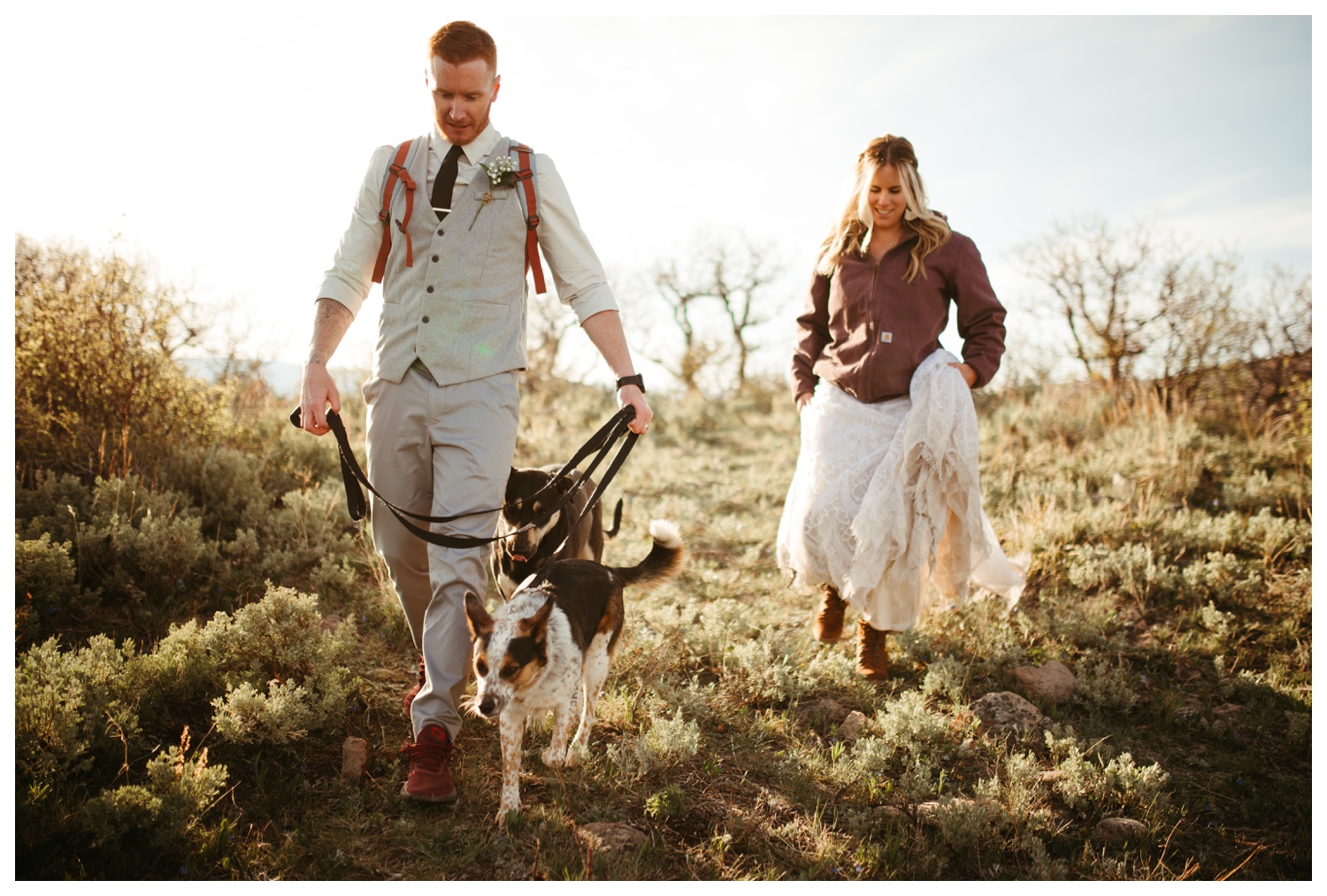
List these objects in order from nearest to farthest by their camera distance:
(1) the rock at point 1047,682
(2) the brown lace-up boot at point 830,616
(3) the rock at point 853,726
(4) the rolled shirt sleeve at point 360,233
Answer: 1. (4) the rolled shirt sleeve at point 360,233
2. (3) the rock at point 853,726
3. (1) the rock at point 1047,682
4. (2) the brown lace-up boot at point 830,616

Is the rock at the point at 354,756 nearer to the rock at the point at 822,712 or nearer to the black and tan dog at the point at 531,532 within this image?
the black and tan dog at the point at 531,532

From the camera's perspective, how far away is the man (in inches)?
112

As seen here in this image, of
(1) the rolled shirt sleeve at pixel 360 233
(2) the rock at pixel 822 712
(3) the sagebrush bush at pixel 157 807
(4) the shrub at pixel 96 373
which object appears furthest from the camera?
(4) the shrub at pixel 96 373

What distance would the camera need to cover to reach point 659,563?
3682mm

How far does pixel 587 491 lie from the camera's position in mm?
4809

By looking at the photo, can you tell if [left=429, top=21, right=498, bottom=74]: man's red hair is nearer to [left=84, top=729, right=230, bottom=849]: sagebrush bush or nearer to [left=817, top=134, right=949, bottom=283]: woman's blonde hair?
[left=817, top=134, right=949, bottom=283]: woman's blonde hair

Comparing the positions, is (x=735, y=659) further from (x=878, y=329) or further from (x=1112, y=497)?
(x=1112, y=497)

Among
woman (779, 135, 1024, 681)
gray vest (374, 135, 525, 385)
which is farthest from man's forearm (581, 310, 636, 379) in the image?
woman (779, 135, 1024, 681)

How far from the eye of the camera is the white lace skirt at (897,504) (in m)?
3.63

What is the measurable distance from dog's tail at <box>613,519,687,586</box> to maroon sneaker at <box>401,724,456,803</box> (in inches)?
44.9

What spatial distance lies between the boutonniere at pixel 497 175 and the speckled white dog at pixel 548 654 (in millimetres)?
1466

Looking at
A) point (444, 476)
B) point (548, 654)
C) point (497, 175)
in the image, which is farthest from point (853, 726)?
point (497, 175)

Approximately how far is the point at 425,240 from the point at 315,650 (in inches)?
73.5

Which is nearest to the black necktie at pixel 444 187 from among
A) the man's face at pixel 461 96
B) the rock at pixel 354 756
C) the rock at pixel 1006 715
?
the man's face at pixel 461 96
